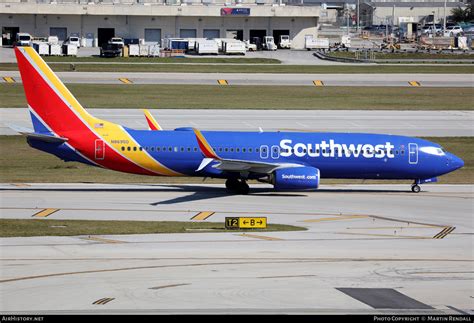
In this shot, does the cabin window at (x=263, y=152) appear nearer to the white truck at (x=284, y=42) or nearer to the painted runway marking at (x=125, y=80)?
the painted runway marking at (x=125, y=80)

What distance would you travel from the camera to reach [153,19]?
162 metres

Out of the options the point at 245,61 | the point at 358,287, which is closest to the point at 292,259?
the point at 358,287

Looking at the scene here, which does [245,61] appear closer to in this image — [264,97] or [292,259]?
[264,97]

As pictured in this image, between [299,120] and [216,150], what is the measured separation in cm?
2912

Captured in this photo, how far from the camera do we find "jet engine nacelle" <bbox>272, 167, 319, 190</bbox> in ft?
160

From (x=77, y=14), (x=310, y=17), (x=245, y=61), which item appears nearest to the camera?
(x=245, y=61)

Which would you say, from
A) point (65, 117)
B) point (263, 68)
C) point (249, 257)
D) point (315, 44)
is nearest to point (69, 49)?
point (263, 68)

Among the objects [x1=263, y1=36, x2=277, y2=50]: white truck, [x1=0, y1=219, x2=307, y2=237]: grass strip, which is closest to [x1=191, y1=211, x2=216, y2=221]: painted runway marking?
[x1=0, y1=219, x2=307, y2=237]: grass strip

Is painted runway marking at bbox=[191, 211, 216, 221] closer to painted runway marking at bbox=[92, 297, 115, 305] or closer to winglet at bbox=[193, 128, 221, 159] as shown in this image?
winglet at bbox=[193, 128, 221, 159]

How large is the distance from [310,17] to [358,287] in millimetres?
141653

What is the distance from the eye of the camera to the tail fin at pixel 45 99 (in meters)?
49.3

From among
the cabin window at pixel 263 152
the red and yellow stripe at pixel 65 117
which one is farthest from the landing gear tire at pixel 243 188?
the red and yellow stripe at pixel 65 117

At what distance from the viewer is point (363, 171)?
51250 millimetres

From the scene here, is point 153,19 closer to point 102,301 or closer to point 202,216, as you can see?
point 202,216
